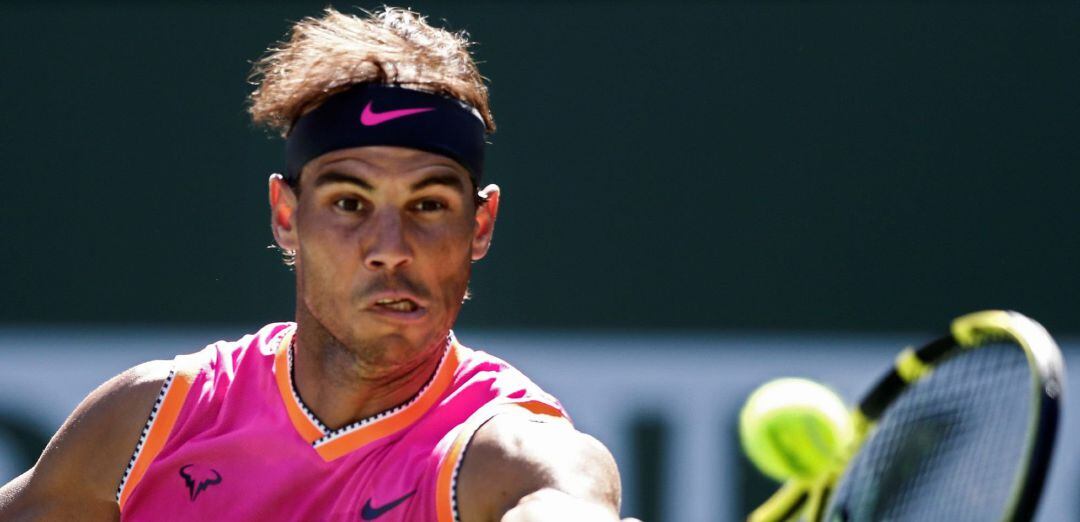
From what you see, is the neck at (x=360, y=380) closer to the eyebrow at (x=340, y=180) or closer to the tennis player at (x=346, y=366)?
the tennis player at (x=346, y=366)

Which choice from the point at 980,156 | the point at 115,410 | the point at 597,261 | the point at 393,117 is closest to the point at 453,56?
the point at 393,117

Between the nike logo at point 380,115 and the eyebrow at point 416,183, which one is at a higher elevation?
the nike logo at point 380,115

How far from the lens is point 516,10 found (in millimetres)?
4359

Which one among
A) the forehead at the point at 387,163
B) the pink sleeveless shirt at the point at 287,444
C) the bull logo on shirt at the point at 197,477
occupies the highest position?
the forehead at the point at 387,163

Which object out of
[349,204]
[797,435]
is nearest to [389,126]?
[349,204]

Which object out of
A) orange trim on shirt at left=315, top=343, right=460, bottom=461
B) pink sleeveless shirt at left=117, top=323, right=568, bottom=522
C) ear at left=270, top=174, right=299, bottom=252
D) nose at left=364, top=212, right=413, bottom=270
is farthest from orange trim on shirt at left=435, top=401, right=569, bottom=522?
ear at left=270, top=174, right=299, bottom=252

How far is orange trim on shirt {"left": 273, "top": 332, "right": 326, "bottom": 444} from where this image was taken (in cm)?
247

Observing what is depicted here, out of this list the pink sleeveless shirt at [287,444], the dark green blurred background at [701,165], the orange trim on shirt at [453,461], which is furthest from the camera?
the dark green blurred background at [701,165]

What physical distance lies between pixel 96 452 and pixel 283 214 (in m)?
0.48

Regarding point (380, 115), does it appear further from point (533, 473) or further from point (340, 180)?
point (533, 473)

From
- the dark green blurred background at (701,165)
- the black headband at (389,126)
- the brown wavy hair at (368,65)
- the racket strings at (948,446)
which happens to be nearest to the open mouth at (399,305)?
the black headband at (389,126)

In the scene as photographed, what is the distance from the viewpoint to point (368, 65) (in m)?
2.54

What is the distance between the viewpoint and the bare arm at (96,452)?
8.42ft

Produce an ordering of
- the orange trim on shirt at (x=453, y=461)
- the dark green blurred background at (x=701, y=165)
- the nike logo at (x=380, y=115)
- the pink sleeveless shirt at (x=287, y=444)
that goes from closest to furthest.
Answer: the orange trim on shirt at (x=453, y=461)
the pink sleeveless shirt at (x=287, y=444)
the nike logo at (x=380, y=115)
the dark green blurred background at (x=701, y=165)
